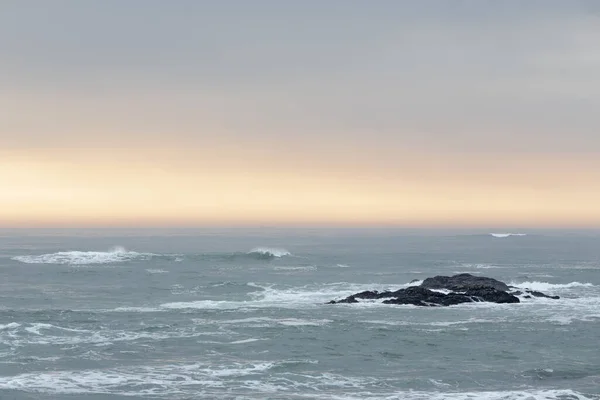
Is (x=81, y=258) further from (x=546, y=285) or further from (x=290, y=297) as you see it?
(x=546, y=285)

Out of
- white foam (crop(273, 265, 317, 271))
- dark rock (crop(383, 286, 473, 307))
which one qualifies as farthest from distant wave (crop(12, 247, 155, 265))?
dark rock (crop(383, 286, 473, 307))

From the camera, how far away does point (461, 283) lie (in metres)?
55.9

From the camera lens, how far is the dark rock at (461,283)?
54625 millimetres

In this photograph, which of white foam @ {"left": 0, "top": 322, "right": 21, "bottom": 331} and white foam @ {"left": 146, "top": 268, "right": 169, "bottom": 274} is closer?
white foam @ {"left": 0, "top": 322, "right": 21, "bottom": 331}

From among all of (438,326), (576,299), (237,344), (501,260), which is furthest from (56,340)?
(501,260)

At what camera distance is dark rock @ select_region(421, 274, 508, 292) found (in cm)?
5462

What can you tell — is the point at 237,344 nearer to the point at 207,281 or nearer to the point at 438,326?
the point at 438,326

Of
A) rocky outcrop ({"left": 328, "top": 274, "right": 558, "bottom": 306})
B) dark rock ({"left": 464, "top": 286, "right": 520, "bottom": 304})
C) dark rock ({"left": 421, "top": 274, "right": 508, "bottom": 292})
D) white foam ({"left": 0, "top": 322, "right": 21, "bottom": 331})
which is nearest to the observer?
white foam ({"left": 0, "top": 322, "right": 21, "bottom": 331})

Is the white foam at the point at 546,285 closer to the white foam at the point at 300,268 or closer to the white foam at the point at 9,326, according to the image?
the white foam at the point at 300,268

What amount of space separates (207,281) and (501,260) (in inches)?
1640

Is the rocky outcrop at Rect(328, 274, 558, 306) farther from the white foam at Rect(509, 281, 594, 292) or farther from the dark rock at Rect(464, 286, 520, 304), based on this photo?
the white foam at Rect(509, 281, 594, 292)

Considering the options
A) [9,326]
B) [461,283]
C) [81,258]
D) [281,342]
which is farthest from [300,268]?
[281,342]

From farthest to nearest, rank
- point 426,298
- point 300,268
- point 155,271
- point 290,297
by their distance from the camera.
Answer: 1. point 300,268
2. point 155,271
3. point 290,297
4. point 426,298

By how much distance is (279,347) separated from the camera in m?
36.4
